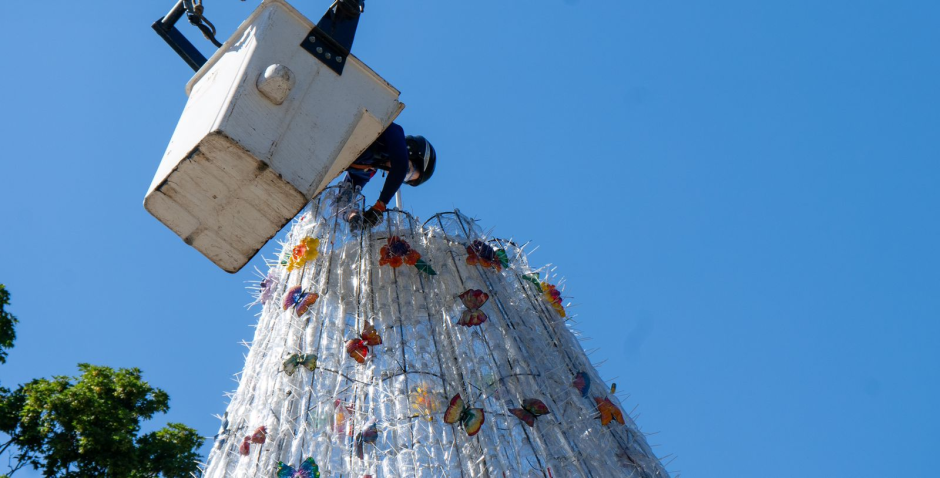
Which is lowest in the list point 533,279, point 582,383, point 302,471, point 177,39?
point 302,471

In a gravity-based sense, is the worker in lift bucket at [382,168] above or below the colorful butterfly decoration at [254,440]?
above

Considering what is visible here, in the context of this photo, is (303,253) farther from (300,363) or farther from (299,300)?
(300,363)

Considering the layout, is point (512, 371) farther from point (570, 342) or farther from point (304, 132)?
point (304, 132)

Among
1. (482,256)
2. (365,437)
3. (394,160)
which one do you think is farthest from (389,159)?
(365,437)

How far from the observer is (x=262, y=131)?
5.14 m

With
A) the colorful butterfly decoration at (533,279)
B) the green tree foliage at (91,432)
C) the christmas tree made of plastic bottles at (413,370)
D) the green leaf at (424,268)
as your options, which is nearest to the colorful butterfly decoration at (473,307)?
the christmas tree made of plastic bottles at (413,370)

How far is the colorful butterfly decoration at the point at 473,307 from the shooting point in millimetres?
6426

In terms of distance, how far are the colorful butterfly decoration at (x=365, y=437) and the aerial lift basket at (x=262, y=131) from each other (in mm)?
1028

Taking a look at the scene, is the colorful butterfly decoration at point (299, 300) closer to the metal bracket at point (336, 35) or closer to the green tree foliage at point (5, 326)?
the metal bracket at point (336, 35)

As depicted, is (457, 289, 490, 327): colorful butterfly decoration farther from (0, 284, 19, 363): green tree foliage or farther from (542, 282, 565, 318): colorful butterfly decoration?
(0, 284, 19, 363): green tree foliage

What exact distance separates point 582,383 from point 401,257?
131 centimetres

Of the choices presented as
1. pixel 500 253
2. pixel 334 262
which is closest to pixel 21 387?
pixel 334 262

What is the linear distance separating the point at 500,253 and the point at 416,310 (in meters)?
0.90

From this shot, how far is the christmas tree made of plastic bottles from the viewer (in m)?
5.63
